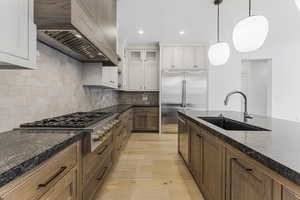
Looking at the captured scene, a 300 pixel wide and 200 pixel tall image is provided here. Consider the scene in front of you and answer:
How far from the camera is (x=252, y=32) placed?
5.90 feet

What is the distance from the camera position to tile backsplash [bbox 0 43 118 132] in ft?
4.67

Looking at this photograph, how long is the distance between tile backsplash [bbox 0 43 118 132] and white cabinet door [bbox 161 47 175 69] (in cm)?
293

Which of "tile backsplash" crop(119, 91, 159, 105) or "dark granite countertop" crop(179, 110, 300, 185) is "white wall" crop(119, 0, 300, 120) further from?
"dark granite countertop" crop(179, 110, 300, 185)

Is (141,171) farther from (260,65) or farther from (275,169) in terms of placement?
(260,65)

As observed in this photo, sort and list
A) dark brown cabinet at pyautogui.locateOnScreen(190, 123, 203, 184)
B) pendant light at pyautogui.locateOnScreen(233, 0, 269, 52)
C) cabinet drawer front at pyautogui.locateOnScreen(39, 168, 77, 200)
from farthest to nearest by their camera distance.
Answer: dark brown cabinet at pyautogui.locateOnScreen(190, 123, 203, 184) < pendant light at pyautogui.locateOnScreen(233, 0, 269, 52) < cabinet drawer front at pyautogui.locateOnScreen(39, 168, 77, 200)

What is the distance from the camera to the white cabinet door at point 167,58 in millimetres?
5492

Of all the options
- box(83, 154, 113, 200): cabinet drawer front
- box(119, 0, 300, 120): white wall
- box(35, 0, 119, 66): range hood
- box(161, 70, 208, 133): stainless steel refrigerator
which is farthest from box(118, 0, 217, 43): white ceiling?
box(83, 154, 113, 200): cabinet drawer front

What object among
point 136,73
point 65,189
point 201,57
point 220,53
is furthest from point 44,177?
point 201,57

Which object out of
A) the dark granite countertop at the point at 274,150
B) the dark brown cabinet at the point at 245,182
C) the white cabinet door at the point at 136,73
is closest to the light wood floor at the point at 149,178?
the dark brown cabinet at the point at 245,182

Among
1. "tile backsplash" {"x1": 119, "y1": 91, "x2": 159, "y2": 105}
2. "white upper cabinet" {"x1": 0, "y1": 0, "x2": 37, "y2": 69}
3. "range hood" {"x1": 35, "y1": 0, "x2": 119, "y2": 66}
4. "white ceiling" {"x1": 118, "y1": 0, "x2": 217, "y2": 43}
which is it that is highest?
"white ceiling" {"x1": 118, "y1": 0, "x2": 217, "y2": 43}

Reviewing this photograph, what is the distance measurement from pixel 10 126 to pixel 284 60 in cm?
648

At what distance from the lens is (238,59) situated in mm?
5438

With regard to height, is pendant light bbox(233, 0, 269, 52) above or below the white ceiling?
below

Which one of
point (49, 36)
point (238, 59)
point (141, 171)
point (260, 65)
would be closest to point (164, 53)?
point (238, 59)
